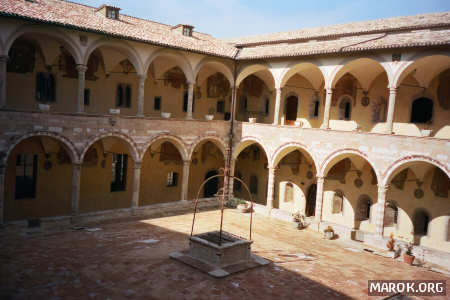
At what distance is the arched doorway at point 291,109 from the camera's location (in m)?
22.8

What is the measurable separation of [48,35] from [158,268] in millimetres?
9795

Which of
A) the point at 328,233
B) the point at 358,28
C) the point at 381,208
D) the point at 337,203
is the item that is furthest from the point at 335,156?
the point at 358,28

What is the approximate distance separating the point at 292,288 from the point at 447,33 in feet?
36.0

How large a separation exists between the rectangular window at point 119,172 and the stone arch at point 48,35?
667 centimetres

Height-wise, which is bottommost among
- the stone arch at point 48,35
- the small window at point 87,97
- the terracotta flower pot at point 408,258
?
the terracotta flower pot at point 408,258

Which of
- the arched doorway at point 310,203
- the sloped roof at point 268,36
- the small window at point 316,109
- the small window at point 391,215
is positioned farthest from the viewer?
the arched doorway at point 310,203

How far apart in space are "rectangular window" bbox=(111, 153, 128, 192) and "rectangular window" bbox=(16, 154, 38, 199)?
3961 millimetres

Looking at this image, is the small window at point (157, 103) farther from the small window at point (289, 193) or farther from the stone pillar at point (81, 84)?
the small window at point (289, 193)

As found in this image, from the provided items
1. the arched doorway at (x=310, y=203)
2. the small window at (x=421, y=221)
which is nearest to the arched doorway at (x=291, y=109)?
the arched doorway at (x=310, y=203)

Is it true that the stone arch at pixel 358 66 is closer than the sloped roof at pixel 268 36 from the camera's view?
No

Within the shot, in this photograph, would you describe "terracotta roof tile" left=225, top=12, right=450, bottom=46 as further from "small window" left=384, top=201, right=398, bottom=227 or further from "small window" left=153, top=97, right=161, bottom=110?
"small window" left=384, top=201, right=398, bottom=227

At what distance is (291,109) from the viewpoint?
23.0 metres

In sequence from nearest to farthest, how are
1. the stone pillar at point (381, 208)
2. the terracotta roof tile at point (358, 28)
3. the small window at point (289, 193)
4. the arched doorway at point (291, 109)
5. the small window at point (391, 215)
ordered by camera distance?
the stone pillar at point (381, 208) → the terracotta roof tile at point (358, 28) → the small window at point (391, 215) → the arched doorway at point (291, 109) → the small window at point (289, 193)

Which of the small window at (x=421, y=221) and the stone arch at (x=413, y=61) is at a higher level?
the stone arch at (x=413, y=61)
